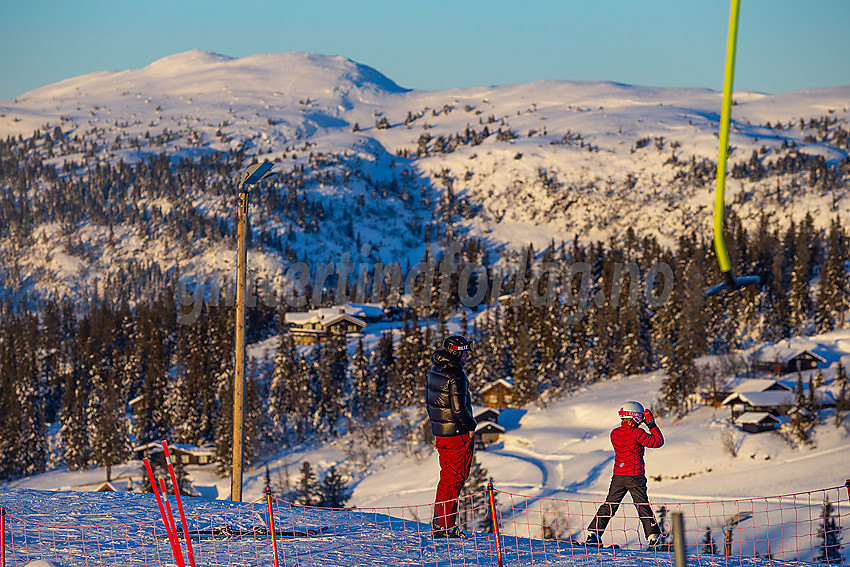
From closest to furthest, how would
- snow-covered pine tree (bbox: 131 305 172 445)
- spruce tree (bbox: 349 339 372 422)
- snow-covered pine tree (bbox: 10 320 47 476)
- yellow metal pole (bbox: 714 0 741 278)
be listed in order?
yellow metal pole (bbox: 714 0 741 278) < snow-covered pine tree (bbox: 10 320 47 476) < snow-covered pine tree (bbox: 131 305 172 445) < spruce tree (bbox: 349 339 372 422)

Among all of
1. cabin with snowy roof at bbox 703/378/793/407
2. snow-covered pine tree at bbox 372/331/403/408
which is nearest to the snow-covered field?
cabin with snowy roof at bbox 703/378/793/407

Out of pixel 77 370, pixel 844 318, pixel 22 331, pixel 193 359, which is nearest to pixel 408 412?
pixel 193 359

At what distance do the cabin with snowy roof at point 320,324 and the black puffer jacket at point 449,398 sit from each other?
9263 centimetres

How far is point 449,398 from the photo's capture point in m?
9.86

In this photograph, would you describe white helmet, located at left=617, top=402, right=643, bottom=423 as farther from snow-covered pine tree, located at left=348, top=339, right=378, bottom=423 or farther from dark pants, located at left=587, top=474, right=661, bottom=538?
snow-covered pine tree, located at left=348, top=339, right=378, bottom=423

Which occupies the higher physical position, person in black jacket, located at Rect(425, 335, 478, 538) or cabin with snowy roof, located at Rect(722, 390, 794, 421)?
person in black jacket, located at Rect(425, 335, 478, 538)

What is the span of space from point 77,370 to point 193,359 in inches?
726

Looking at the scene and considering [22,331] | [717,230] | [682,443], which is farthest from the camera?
[22,331]

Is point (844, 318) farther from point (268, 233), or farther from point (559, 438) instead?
point (268, 233)

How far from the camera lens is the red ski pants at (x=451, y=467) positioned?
32.6 ft

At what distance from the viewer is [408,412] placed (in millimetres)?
72625

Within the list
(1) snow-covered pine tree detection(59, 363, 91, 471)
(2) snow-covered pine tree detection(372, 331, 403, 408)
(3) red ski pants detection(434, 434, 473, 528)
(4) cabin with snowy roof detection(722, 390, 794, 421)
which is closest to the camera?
(3) red ski pants detection(434, 434, 473, 528)

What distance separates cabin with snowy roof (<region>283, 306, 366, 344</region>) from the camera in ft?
341

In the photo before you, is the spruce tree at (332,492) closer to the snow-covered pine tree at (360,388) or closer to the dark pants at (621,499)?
the snow-covered pine tree at (360,388)
